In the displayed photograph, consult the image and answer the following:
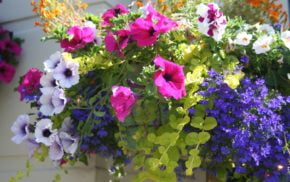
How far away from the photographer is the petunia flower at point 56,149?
242 centimetres

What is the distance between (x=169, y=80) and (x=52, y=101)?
2.10 feet

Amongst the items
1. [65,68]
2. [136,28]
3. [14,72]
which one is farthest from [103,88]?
[14,72]

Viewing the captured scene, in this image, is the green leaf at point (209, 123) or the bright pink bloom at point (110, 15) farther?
the bright pink bloom at point (110, 15)

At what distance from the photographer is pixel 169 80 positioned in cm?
211

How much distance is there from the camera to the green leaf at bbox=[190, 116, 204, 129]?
6.93ft

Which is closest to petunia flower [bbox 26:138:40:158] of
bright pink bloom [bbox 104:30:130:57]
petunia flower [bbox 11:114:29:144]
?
petunia flower [bbox 11:114:29:144]

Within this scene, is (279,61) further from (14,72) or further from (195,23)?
(14,72)

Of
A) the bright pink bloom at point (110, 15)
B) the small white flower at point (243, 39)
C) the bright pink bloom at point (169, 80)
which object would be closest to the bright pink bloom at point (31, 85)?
the bright pink bloom at point (110, 15)

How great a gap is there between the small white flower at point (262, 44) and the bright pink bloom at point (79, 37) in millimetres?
819

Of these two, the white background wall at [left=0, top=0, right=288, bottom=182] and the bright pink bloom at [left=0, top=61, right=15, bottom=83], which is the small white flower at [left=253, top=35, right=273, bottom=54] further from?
the bright pink bloom at [left=0, top=61, right=15, bottom=83]

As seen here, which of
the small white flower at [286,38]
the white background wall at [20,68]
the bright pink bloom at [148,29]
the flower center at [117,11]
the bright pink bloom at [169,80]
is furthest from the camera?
the white background wall at [20,68]

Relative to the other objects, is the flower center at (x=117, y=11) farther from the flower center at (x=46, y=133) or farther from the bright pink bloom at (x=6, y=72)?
the bright pink bloom at (x=6, y=72)

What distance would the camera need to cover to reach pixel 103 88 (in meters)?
2.49

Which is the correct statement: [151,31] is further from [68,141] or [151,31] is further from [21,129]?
[21,129]
